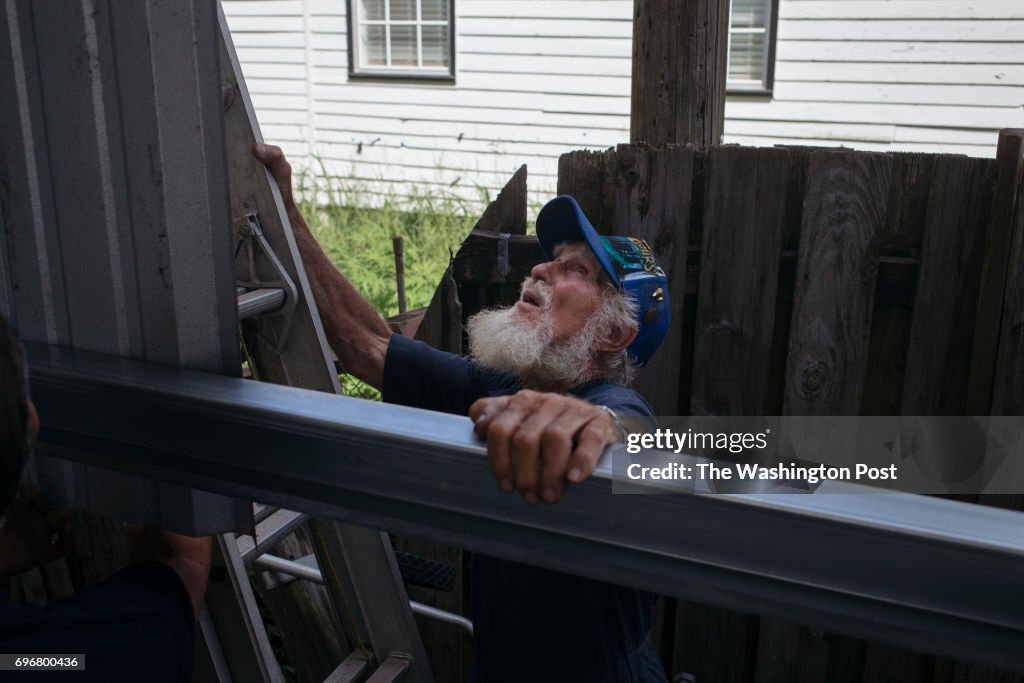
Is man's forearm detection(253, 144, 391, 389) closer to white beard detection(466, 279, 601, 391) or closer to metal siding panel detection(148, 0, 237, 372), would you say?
white beard detection(466, 279, 601, 391)

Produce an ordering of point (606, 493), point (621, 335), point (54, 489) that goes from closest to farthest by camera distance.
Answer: point (606, 493)
point (54, 489)
point (621, 335)

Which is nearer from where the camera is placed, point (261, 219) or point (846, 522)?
point (846, 522)

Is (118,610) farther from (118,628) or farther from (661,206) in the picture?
(661,206)

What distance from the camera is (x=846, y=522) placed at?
74 centimetres

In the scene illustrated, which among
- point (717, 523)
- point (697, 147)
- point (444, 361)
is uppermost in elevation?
point (697, 147)

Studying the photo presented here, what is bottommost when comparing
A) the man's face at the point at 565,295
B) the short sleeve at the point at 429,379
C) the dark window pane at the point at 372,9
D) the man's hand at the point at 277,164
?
the short sleeve at the point at 429,379

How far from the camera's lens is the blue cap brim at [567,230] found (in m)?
2.28

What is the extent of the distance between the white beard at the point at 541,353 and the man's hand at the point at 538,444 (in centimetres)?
122

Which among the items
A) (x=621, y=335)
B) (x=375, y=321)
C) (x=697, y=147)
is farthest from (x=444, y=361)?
(x=697, y=147)

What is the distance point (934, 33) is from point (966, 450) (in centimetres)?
643

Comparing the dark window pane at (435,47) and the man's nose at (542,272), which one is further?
the dark window pane at (435,47)

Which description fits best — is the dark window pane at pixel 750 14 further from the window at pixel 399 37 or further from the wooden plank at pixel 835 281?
the wooden plank at pixel 835 281

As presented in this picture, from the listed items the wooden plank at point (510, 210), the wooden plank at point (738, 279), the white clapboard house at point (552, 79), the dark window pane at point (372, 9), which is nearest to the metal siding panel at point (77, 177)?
the wooden plank at point (510, 210)

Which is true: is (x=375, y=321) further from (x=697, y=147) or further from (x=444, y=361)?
(x=697, y=147)
